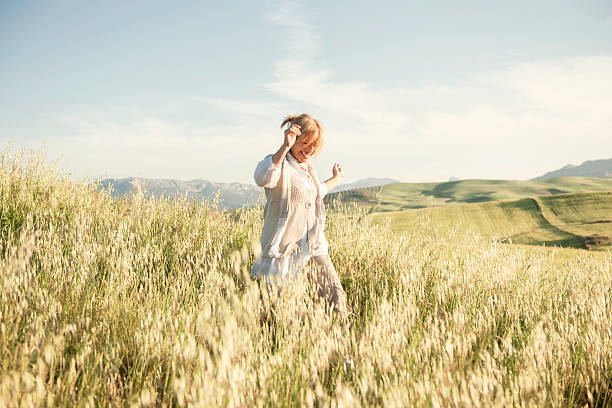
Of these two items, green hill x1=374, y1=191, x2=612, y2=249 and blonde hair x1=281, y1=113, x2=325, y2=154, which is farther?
green hill x1=374, y1=191, x2=612, y2=249

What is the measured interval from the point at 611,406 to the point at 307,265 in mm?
2017

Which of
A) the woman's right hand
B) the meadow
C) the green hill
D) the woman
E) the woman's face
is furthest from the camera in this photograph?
the green hill

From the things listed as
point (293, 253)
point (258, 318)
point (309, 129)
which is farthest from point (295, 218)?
point (258, 318)

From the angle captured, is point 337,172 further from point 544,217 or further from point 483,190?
point 483,190

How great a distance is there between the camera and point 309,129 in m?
3.05

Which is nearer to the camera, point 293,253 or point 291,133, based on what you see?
point 291,133

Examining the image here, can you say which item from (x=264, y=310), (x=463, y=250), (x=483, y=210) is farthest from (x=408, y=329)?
(x=483, y=210)

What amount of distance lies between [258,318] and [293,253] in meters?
1.03

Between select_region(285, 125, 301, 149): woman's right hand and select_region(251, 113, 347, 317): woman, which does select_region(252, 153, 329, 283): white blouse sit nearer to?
select_region(251, 113, 347, 317): woman

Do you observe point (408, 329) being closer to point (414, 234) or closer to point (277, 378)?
point (277, 378)

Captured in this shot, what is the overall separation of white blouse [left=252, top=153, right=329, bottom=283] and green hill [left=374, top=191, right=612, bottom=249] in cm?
3127

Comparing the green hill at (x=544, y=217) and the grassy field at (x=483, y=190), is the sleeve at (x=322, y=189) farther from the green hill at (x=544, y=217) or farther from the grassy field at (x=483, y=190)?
the grassy field at (x=483, y=190)

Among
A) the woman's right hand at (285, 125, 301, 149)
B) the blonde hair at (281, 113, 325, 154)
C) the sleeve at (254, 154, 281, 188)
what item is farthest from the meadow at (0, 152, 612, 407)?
the blonde hair at (281, 113, 325, 154)

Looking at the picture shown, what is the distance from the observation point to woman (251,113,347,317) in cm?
296
